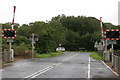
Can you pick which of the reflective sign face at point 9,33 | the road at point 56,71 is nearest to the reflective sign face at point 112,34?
the road at point 56,71

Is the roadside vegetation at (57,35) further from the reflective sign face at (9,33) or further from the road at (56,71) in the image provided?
the road at (56,71)

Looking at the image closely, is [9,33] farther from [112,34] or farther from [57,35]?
[57,35]

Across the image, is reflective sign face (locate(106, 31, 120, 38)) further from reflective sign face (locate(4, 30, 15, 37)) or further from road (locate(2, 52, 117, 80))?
reflective sign face (locate(4, 30, 15, 37))

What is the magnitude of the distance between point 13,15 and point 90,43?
63.3 meters

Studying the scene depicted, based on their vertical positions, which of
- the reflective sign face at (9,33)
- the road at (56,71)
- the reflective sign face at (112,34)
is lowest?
the road at (56,71)

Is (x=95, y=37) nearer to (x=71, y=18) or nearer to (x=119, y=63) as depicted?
(x=71, y=18)

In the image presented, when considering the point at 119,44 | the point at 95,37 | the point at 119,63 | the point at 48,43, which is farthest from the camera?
the point at 95,37

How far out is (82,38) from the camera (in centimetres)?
8856

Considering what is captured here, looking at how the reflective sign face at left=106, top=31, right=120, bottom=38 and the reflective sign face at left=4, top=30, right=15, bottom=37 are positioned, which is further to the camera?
the reflective sign face at left=4, top=30, right=15, bottom=37

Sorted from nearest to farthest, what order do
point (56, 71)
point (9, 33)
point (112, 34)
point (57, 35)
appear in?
point (56, 71), point (112, 34), point (9, 33), point (57, 35)

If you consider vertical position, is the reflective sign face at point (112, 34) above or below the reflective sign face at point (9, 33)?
below

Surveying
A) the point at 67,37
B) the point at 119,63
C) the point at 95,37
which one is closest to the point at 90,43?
the point at 95,37

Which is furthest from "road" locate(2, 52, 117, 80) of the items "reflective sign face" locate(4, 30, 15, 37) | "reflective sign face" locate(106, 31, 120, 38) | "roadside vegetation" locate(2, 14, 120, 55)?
"roadside vegetation" locate(2, 14, 120, 55)

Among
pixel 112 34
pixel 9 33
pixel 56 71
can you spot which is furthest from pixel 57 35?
pixel 56 71
